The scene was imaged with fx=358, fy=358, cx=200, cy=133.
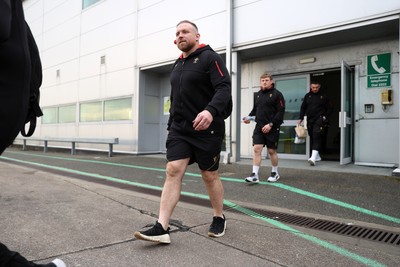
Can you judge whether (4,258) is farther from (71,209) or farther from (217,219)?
(71,209)

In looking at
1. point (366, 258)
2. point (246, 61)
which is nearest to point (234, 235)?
point (366, 258)

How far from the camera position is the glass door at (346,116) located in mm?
7680

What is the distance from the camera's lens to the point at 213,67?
10.5ft

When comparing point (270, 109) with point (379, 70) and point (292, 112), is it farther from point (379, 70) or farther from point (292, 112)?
point (292, 112)

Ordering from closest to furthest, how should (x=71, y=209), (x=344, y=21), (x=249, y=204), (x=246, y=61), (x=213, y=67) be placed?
(x=213, y=67), (x=71, y=209), (x=249, y=204), (x=344, y=21), (x=246, y=61)

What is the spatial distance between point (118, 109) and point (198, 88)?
1001 cm

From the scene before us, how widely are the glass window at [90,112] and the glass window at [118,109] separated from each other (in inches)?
18.4

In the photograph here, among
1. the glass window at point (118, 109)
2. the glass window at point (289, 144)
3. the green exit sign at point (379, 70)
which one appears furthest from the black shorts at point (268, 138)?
the glass window at point (118, 109)

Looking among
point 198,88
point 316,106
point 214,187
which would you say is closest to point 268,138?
point 316,106

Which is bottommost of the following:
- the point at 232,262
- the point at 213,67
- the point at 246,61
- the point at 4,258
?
the point at 232,262

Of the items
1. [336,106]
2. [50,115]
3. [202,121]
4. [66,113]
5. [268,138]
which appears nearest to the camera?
[202,121]

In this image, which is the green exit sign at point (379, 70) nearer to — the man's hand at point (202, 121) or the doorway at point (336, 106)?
the doorway at point (336, 106)

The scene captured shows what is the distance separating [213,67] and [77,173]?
549cm

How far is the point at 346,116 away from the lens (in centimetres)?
802
